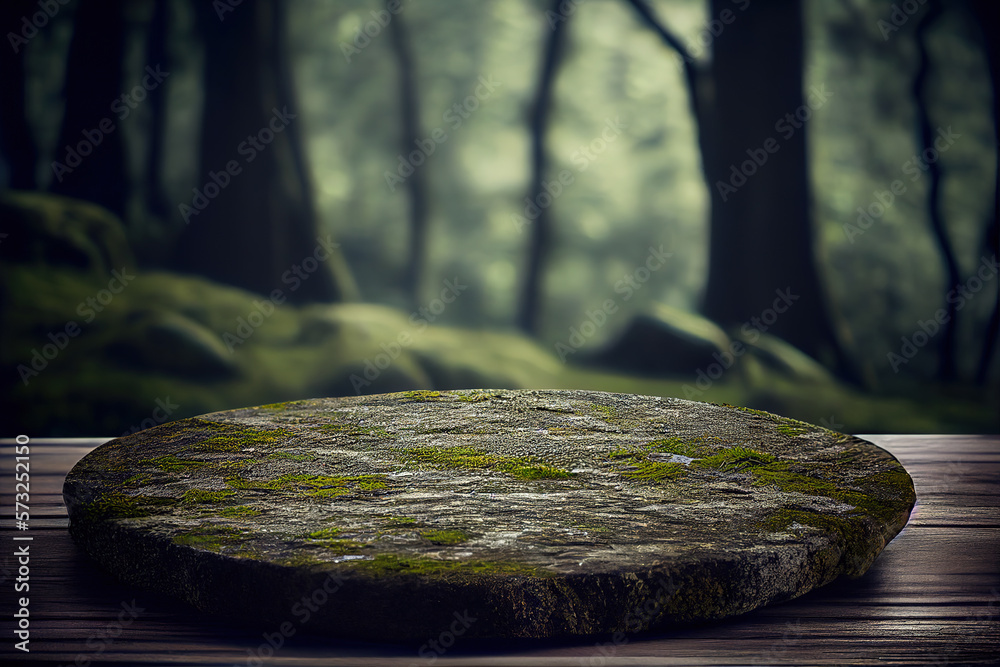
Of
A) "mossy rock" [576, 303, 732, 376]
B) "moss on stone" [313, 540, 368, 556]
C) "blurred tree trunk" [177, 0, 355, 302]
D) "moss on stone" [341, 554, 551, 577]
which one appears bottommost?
"mossy rock" [576, 303, 732, 376]

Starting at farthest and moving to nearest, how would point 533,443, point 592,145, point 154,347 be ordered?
1. point 592,145
2. point 154,347
3. point 533,443

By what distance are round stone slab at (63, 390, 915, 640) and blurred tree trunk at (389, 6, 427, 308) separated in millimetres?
2277

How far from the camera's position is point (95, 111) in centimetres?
391

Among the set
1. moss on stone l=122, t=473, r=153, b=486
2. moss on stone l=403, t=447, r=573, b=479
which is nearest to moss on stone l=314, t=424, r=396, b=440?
moss on stone l=403, t=447, r=573, b=479

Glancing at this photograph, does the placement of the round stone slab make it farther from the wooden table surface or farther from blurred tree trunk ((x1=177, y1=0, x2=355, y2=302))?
blurred tree trunk ((x1=177, y1=0, x2=355, y2=302))

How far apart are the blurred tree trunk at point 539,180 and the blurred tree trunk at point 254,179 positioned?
2.77 ft

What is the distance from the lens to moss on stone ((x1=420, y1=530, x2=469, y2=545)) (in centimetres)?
101

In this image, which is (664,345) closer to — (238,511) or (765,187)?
(765,187)

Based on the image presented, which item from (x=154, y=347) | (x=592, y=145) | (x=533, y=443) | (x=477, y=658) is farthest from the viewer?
(x=592, y=145)

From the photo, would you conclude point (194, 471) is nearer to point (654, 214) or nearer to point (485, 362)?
point (485, 362)

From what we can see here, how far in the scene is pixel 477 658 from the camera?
886 mm

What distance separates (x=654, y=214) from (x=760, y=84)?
2.56 ft

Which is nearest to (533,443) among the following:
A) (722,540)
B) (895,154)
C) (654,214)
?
(722,540)

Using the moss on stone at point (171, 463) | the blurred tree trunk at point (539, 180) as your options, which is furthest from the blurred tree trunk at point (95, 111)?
the moss on stone at point (171, 463)
